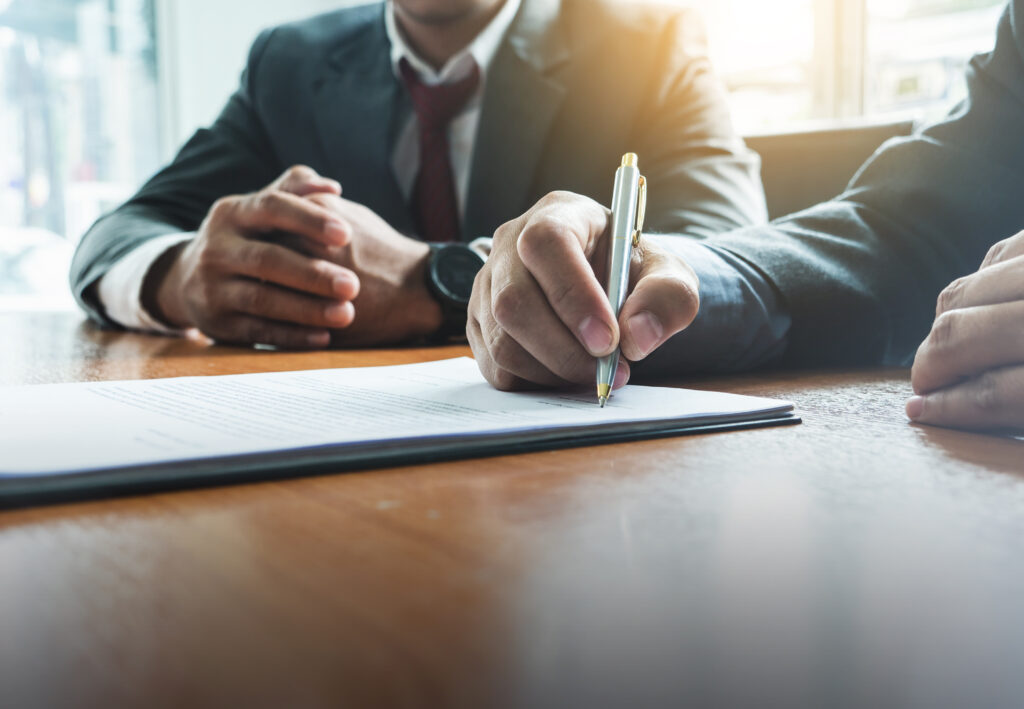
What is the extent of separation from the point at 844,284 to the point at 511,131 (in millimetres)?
632

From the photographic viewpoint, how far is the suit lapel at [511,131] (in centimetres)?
115

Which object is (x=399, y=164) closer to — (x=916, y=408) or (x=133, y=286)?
(x=133, y=286)

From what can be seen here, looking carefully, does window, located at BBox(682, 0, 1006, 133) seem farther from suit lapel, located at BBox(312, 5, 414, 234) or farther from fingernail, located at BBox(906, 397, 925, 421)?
fingernail, located at BBox(906, 397, 925, 421)

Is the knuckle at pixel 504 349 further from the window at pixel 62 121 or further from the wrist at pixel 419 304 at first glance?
the window at pixel 62 121

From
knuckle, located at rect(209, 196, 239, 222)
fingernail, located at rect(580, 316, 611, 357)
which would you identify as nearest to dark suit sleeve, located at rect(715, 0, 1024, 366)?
fingernail, located at rect(580, 316, 611, 357)

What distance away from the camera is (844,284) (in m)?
0.63

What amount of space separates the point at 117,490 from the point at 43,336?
0.73 m

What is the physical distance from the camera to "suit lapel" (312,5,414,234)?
1.21m

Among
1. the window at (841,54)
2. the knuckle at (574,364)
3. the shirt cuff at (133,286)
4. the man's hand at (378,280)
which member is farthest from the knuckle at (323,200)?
the window at (841,54)

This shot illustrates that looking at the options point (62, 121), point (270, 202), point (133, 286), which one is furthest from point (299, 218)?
point (62, 121)

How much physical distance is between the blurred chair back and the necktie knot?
426 millimetres

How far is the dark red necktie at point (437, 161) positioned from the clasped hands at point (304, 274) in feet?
1.26

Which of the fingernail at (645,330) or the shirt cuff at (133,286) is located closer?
the fingernail at (645,330)

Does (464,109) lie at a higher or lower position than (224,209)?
higher
